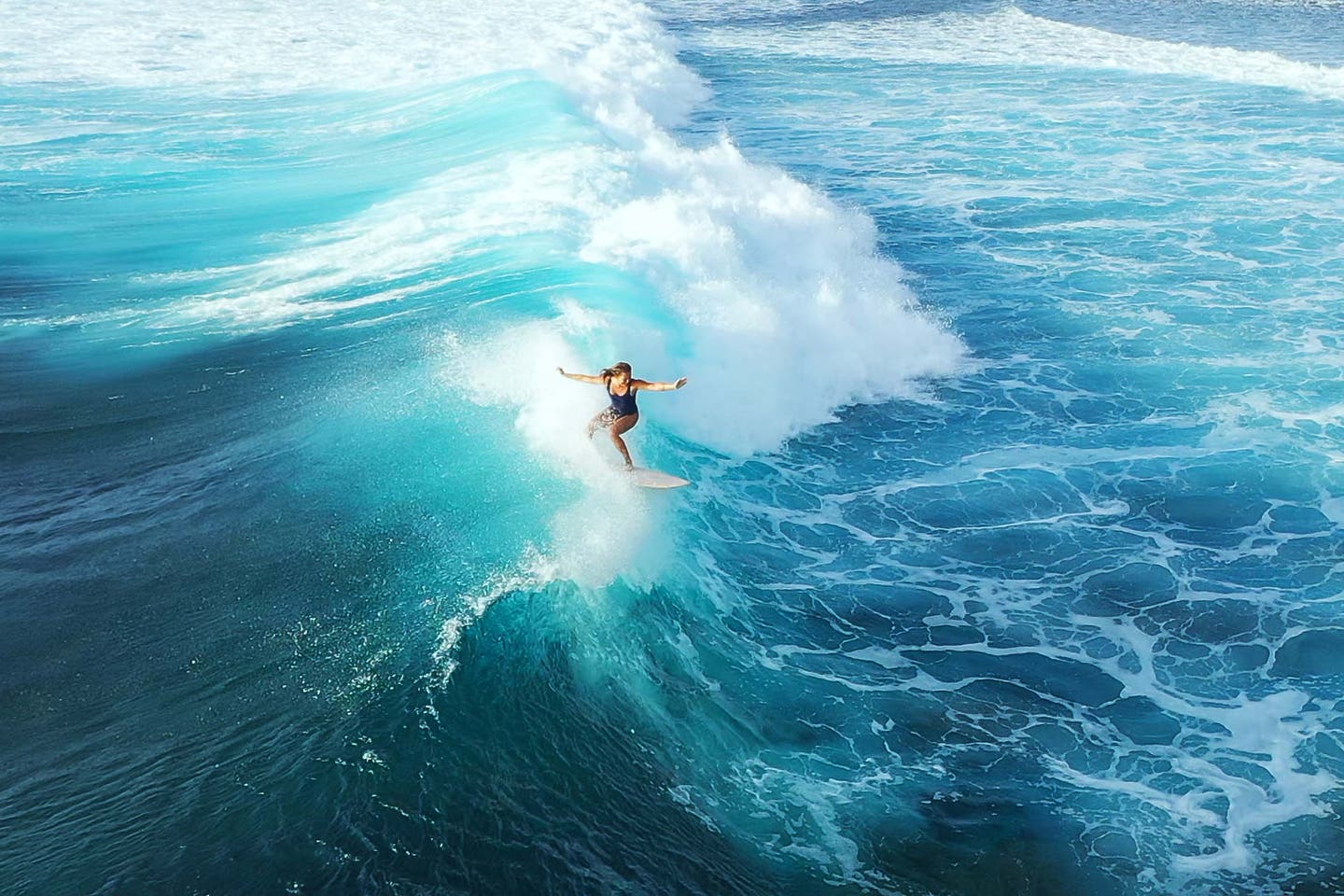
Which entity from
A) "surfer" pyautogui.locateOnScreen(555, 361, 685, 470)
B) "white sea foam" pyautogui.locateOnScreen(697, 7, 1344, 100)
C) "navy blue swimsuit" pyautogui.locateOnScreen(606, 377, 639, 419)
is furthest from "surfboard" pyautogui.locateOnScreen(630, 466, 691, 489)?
"white sea foam" pyautogui.locateOnScreen(697, 7, 1344, 100)

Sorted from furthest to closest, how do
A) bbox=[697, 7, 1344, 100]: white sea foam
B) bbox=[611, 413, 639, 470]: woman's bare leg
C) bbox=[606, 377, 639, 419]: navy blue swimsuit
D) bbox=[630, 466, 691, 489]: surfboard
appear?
1. bbox=[697, 7, 1344, 100]: white sea foam
2. bbox=[630, 466, 691, 489]: surfboard
3. bbox=[611, 413, 639, 470]: woman's bare leg
4. bbox=[606, 377, 639, 419]: navy blue swimsuit

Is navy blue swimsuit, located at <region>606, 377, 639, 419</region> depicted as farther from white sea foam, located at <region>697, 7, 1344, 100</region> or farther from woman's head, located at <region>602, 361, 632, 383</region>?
white sea foam, located at <region>697, 7, 1344, 100</region>

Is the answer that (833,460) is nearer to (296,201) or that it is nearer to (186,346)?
(186,346)

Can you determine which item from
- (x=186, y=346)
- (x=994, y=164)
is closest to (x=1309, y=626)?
(x=186, y=346)

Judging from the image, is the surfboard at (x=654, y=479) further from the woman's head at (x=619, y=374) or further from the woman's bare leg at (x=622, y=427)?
the woman's head at (x=619, y=374)

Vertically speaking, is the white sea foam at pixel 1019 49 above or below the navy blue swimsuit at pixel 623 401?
above

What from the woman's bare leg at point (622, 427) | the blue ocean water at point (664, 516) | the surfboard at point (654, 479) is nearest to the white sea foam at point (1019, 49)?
the blue ocean water at point (664, 516)
